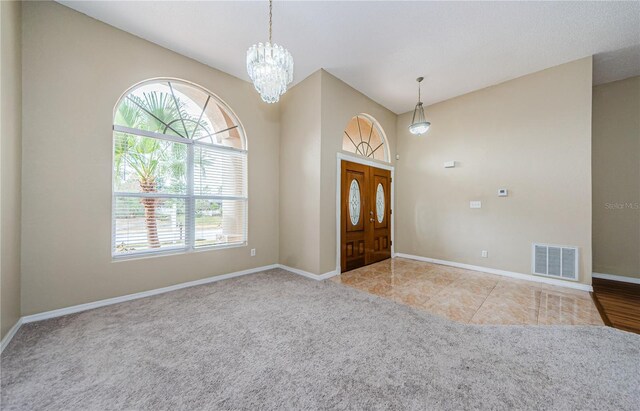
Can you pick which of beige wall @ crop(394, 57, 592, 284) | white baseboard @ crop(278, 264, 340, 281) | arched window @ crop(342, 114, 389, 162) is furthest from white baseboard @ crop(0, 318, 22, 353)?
beige wall @ crop(394, 57, 592, 284)

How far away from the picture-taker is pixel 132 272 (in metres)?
2.93

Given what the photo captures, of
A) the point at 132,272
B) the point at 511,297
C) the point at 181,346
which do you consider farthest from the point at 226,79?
the point at 511,297

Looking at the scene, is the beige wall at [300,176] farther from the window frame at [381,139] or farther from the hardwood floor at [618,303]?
the hardwood floor at [618,303]

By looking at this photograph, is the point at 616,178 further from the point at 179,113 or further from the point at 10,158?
the point at 10,158

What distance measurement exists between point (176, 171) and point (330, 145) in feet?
8.09

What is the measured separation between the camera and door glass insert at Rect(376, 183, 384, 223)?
504 centimetres

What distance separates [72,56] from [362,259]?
5075 millimetres

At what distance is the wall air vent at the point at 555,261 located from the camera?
338 centimetres

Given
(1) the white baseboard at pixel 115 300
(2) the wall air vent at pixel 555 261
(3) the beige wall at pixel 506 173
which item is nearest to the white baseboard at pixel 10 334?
(1) the white baseboard at pixel 115 300

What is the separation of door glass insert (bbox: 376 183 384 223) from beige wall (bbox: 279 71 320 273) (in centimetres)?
183

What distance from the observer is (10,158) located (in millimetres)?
2055

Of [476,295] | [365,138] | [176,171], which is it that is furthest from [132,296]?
[365,138]

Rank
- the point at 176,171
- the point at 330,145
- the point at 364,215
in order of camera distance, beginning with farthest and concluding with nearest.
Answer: the point at 364,215
the point at 330,145
the point at 176,171

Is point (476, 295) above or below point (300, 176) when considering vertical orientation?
below
